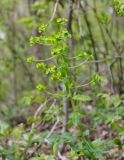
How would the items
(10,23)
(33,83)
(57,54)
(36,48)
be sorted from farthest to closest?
(10,23), (33,83), (36,48), (57,54)

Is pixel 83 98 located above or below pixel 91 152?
above

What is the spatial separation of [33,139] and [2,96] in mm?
3906

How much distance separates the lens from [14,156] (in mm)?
3430

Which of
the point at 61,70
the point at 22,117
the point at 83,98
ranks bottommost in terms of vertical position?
the point at 22,117

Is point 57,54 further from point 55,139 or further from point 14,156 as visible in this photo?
point 14,156

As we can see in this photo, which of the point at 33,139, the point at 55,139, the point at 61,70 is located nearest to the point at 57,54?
the point at 61,70

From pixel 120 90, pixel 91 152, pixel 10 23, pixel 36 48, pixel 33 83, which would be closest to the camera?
pixel 91 152

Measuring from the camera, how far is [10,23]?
23.8 feet

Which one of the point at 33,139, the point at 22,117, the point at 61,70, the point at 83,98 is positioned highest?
the point at 61,70

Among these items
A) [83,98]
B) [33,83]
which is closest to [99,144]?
[83,98]

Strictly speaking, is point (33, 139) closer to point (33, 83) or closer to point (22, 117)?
point (22, 117)

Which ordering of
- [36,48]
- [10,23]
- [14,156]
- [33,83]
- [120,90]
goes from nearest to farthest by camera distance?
[14,156] → [120,90] → [36,48] → [33,83] → [10,23]

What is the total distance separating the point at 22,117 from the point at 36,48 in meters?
1.02

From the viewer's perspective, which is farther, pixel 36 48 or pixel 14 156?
pixel 36 48
